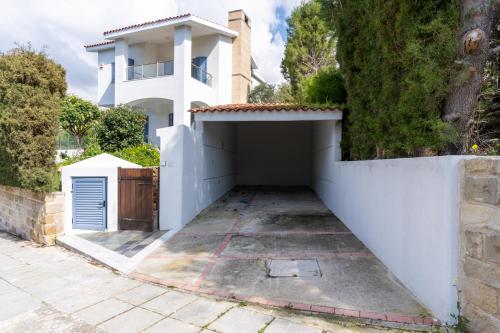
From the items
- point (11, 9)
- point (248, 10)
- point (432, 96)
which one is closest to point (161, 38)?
point (248, 10)

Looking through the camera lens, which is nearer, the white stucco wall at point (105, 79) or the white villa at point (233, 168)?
the white villa at point (233, 168)

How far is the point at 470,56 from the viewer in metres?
4.57

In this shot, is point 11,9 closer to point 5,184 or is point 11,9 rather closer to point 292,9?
point 5,184

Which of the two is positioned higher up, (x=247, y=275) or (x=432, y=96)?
(x=432, y=96)

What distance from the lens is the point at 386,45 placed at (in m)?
5.62

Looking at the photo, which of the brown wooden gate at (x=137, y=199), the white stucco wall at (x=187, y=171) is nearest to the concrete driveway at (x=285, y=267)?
the white stucco wall at (x=187, y=171)

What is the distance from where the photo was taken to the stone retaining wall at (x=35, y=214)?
27.6 feet

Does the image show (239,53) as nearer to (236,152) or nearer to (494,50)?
(236,152)

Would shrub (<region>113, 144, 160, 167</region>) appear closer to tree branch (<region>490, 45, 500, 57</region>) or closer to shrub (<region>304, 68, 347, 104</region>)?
shrub (<region>304, 68, 347, 104</region>)

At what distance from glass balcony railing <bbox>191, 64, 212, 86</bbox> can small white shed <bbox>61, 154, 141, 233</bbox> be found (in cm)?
992

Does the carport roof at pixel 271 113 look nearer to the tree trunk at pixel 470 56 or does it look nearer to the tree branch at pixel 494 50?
the tree branch at pixel 494 50

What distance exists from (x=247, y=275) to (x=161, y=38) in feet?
57.2

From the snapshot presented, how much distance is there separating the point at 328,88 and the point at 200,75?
9614mm

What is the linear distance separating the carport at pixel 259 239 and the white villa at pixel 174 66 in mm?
3562
